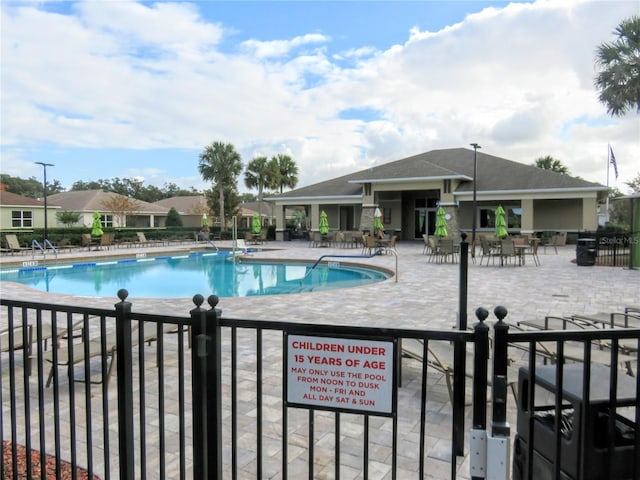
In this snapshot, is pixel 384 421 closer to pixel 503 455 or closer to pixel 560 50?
pixel 503 455

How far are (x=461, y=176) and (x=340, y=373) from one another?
25.3 metres

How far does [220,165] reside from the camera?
40.7 meters

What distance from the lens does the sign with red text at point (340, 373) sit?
1.83 meters

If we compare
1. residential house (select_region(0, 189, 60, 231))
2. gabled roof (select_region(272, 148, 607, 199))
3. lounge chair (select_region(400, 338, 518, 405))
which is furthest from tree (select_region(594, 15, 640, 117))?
residential house (select_region(0, 189, 60, 231))

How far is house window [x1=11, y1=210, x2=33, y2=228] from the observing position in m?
35.7

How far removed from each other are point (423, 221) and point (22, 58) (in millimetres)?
24122

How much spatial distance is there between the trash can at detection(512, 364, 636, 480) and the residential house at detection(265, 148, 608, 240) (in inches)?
897

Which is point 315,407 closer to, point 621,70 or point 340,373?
point 340,373

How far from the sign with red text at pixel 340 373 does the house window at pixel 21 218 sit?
4127 cm

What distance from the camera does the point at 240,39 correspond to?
13414 millimetres

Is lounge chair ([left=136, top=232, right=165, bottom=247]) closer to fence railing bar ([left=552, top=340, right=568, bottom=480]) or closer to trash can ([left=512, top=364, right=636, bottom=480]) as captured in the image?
trash can ([left=512, top=364, right=636, bottom=480])

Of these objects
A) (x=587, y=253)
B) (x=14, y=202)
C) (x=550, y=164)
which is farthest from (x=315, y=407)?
(x=550, y=164)

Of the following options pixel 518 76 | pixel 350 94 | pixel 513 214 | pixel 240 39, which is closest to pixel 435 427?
pixel 240 39

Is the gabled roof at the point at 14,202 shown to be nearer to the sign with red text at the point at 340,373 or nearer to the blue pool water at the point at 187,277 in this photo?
the blue pool water at the point at 187,277
